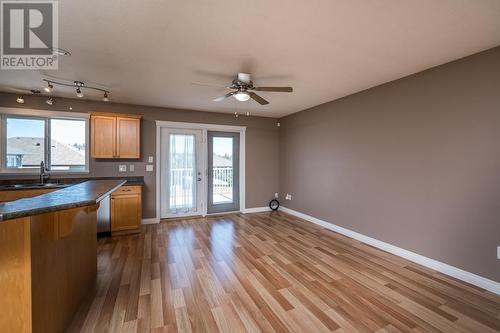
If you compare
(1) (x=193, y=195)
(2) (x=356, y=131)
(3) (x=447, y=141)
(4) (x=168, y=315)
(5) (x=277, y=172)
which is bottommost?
(4) (x=168, y=315)

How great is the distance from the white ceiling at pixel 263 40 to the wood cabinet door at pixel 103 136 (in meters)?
0.95

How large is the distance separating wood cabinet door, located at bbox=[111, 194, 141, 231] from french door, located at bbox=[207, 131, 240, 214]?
1.62 m

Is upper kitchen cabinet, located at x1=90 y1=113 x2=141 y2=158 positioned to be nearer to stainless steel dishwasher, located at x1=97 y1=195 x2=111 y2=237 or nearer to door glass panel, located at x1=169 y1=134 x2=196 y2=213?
door glass panel, located at x1=169 y1=134 x2=196 y2=213

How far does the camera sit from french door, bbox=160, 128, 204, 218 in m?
4.77

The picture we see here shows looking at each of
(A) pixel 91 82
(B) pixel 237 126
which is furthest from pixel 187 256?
(B) pixel 237 126

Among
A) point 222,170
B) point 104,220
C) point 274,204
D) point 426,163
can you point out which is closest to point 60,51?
point 104,220

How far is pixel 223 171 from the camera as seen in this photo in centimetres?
534

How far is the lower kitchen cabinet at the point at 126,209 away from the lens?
12.7 ft

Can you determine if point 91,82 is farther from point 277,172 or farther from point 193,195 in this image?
point 277,172

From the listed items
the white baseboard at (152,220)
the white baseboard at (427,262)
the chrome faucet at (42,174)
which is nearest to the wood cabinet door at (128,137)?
the chrome faucet at (42,174)

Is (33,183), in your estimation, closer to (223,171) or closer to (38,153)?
(38,153)

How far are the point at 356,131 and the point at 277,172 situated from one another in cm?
256

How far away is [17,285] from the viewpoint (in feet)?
4.06

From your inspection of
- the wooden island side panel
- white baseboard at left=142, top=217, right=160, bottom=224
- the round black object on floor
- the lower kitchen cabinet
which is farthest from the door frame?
the wooden island side panel
